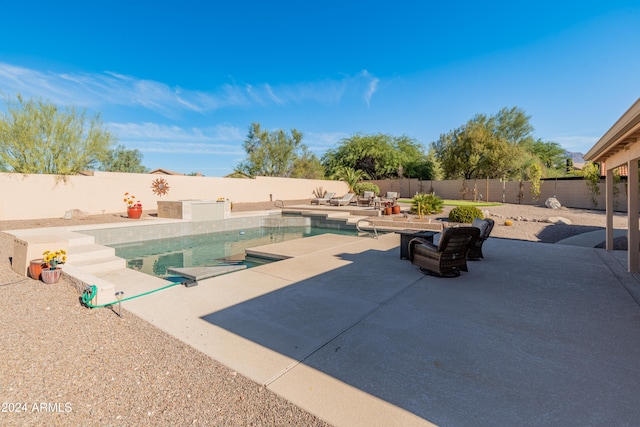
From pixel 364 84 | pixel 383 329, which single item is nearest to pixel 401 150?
pixel 364 84

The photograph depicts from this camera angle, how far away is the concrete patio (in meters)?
1.90

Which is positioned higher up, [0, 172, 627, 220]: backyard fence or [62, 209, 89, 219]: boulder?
[0, 172, 627, 220]: backyard fence

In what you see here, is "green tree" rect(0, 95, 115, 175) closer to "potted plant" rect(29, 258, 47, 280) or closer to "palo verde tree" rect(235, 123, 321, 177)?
"potted plant" rect(29, 258, 47, 280)

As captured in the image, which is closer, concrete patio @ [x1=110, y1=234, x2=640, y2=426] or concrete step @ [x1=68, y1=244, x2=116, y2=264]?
concrete patio @ [x1=110, y1=234, x2=640, y2=426]

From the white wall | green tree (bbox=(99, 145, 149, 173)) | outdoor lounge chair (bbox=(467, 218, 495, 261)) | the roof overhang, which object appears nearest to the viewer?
the roof overhang

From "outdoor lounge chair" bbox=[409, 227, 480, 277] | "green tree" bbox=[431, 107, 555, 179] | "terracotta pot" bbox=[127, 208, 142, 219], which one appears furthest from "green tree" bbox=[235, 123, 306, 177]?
"outdoor lounge chair" bbox=[409, 227, 480, 277]

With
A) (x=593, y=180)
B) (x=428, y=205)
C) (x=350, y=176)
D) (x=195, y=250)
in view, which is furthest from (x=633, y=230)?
(x=350, y=176)

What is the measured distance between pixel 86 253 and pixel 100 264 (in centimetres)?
67

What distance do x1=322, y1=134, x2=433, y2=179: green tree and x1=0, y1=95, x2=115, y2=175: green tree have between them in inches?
823

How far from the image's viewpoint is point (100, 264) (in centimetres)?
531

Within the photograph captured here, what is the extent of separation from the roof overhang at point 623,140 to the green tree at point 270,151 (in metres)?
24.8

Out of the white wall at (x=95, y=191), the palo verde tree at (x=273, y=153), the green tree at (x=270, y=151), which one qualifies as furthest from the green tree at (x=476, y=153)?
the white wall at (x=95, y=191)

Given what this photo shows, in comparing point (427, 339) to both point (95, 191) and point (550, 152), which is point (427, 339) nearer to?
point (95, 191)

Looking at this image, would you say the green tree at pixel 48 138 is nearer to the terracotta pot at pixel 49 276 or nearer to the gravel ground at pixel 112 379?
the terracotta pot at pixel 49 276
